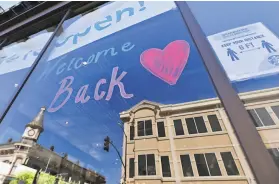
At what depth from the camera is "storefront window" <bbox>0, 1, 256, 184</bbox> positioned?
97 cm

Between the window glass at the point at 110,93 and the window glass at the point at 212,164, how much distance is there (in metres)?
0.05

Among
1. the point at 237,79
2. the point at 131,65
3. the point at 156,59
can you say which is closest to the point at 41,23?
the point at 131,65

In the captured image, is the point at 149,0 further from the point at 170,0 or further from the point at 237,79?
the point at 237,79

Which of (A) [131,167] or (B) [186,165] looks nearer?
(B) [186,165]

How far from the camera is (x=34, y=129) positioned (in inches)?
60.4

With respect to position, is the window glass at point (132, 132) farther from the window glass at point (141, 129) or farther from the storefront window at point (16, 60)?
the storefront window at point (16, 60)

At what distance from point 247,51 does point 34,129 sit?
5.82 feet

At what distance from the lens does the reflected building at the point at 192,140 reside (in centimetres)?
80

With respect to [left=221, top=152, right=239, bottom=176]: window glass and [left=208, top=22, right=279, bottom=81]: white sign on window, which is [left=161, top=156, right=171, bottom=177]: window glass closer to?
[left=221, top=152, right=239, bottom=176]: window glass

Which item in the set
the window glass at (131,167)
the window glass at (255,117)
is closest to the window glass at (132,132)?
the window glass at (131,167)

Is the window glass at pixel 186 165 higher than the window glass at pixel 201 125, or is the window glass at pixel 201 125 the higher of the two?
the window glass at pixel 201 125

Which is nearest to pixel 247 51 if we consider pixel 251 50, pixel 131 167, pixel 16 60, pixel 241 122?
pixel 251 50

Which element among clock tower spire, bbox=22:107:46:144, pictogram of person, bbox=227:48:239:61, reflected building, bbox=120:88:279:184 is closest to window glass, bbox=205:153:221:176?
reflected building, bbox=120:88:279:184

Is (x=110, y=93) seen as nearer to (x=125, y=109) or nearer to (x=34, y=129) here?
(x=125, y=109)
